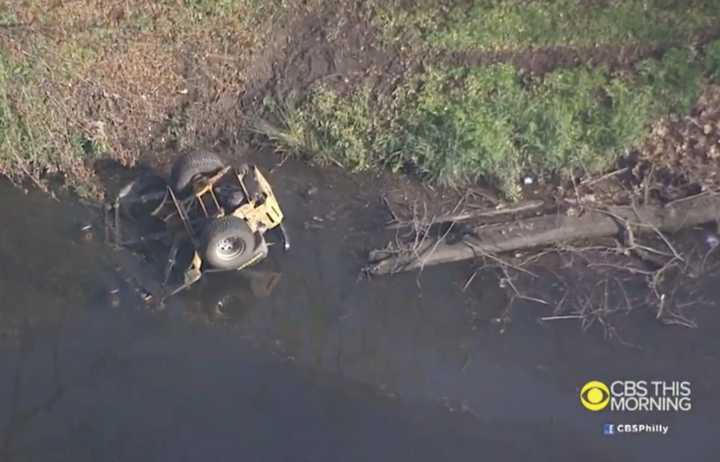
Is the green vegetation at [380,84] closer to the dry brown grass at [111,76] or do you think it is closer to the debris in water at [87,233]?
the dry brown grass at [111,76]

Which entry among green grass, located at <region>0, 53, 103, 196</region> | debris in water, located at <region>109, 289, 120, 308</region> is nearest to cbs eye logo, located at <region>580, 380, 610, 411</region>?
debris in water, located at <region>109, 289, 120, 308</region>

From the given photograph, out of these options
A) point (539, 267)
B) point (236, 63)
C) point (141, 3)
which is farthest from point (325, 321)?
point (141, 3)

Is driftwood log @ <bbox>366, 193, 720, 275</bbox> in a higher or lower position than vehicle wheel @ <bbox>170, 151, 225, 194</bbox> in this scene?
lower

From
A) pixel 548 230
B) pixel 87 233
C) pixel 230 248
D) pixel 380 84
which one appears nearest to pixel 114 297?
pixel 87 233

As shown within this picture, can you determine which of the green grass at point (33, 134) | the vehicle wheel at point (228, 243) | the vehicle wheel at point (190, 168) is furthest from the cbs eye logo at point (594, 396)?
the green grass at point (33, 134)

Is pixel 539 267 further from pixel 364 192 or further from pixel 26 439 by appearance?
pixel 26 439

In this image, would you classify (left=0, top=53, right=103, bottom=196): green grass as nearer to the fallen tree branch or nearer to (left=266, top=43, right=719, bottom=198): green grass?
(left=266, top=43, right=719, bottom=198): green grass

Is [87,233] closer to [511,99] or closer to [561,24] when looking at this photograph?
[511,99]
